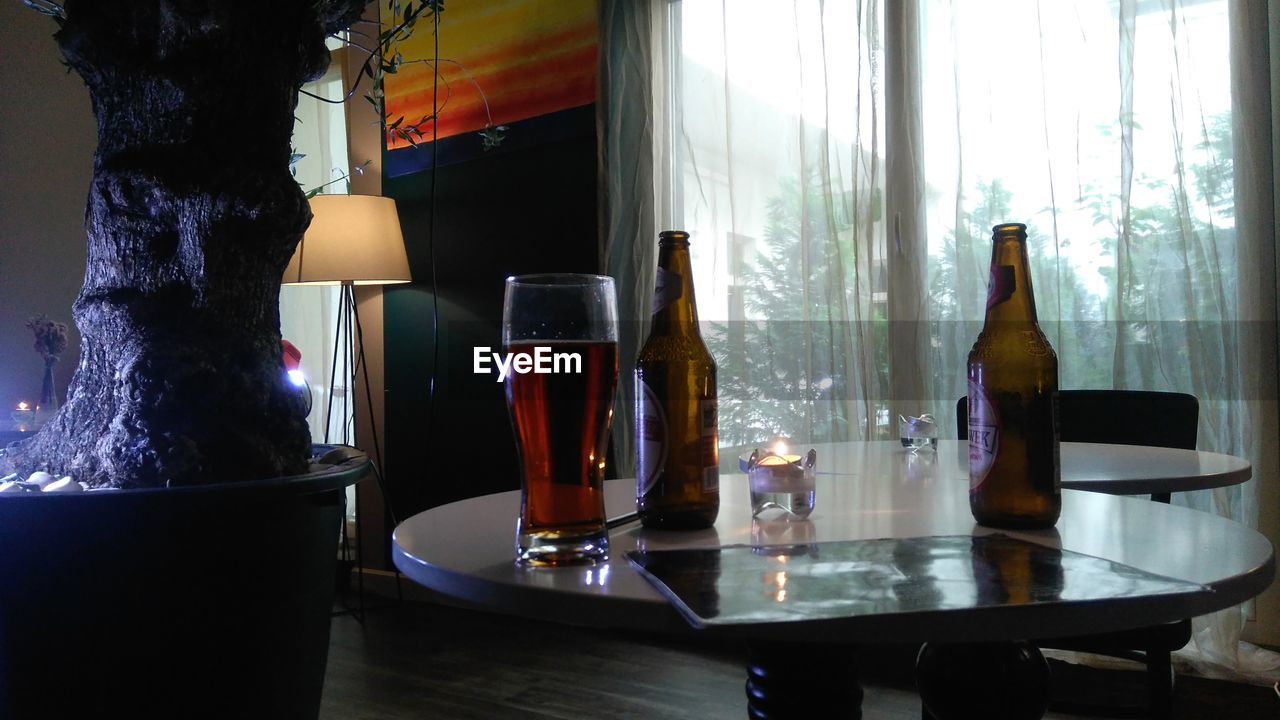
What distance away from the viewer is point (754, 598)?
52 centimetres

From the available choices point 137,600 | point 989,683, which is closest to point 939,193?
point 989,683

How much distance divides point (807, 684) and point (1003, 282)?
41 cm

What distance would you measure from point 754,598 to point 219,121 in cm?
108

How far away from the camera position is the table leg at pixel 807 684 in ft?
2.44

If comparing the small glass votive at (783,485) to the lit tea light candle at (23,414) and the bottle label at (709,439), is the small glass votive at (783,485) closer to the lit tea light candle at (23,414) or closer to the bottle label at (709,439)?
the bottle label at (709,439)

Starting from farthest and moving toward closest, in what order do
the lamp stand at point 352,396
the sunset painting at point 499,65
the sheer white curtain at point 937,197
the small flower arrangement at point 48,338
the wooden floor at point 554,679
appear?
the lamp stand at point 352,396 → the sunset painting at point 499,65 → the small flower arrangement at point 48,338 → the sheer white curtain at point 937,197 → the wooden floor at point 554,679

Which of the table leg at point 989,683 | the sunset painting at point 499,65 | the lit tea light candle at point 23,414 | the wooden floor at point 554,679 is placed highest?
the sunset painting at point 499,65

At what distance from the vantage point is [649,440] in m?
0.76

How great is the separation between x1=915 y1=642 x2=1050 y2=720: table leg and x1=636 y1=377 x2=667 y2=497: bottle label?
46 centimetres

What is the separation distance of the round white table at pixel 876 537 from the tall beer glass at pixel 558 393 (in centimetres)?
4

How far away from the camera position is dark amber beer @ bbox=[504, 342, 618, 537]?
66 cm

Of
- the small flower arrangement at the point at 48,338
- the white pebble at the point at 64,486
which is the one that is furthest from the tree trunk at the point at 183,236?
the small flower arrangement at the point at 48,338

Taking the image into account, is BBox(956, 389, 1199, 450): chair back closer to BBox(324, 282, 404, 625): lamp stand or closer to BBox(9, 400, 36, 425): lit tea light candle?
BBox(324, 282, 404, 625): lamp stand

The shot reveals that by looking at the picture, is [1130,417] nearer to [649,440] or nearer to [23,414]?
[649,440]
